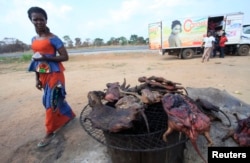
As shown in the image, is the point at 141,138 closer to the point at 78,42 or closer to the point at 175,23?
the point at 175,23

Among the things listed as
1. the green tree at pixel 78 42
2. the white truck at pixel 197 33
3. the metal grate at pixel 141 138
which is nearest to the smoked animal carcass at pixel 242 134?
the metal grate at pixel 141 138

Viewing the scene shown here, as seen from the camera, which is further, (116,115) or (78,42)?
(78,42)

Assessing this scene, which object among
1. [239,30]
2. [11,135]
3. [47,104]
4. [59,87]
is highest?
[239,30]

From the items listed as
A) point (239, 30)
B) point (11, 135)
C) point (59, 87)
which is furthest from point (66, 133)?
point (239, 30)

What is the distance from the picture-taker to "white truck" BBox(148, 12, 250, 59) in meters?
12.6

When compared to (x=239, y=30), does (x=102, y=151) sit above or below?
below

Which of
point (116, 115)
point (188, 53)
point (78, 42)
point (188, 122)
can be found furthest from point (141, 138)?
point (78, 42)

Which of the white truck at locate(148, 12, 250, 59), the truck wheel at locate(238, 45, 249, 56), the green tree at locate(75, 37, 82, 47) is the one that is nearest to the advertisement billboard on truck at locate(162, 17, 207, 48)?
the white truck at locate(148, 12, 250, 59)

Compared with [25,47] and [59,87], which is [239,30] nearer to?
[59,87]

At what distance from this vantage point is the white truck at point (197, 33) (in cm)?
1261

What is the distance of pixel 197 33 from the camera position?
12969 mm

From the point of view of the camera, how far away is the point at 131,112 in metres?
1.82

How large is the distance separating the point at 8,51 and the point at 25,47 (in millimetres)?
2961

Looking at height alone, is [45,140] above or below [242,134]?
below
